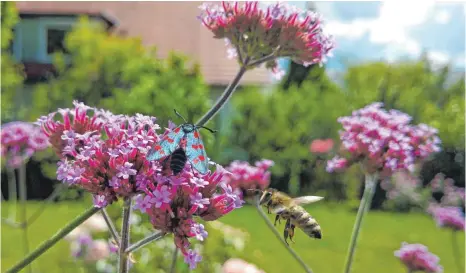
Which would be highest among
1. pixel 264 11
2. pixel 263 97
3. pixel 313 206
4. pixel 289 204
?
pixel 264 11

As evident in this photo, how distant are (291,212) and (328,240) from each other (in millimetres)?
8746

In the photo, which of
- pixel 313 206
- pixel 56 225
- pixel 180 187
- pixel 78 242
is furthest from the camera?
pixel 313 206

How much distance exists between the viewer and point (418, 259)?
3303mm

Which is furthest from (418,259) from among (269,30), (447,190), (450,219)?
(447,190)

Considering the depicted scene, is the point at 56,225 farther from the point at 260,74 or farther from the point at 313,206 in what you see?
the point at 260,74

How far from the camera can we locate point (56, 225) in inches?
Result: 409

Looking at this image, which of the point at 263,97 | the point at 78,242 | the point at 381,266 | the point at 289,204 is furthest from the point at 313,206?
the point at 289,204

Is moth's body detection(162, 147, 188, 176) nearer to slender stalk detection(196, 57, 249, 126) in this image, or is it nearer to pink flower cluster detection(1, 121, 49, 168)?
slender stalk detection(196, 57, 249, 126)

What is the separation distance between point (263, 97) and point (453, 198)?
16.9 ft

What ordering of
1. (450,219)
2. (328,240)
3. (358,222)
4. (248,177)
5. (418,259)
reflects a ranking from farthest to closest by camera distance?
(328,240)
(450,219)
(418,259)
(248,177)
(358,222)

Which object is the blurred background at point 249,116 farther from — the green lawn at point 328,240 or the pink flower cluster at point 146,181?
the pink flower cluster at point 146,181

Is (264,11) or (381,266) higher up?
(264,11)

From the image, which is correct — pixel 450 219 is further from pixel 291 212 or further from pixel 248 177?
pixel 291 212

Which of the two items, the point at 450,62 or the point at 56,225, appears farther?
the point at 450,62
